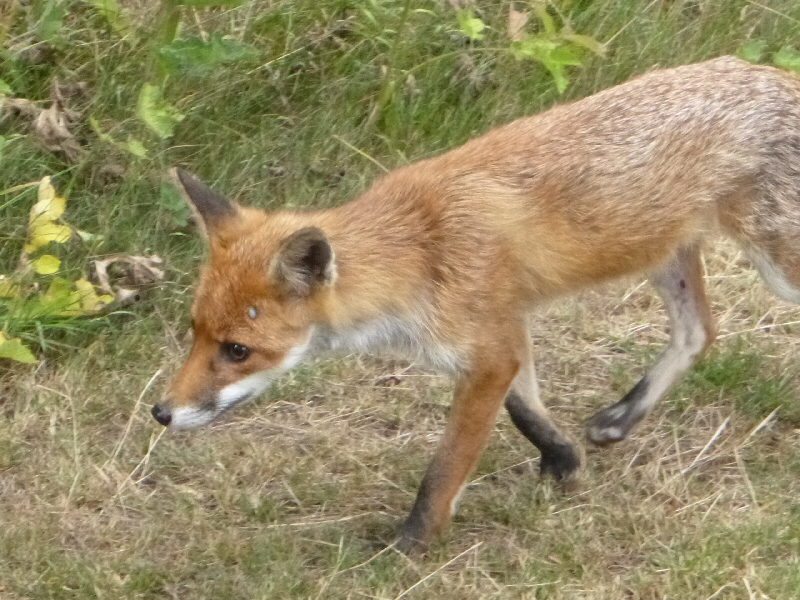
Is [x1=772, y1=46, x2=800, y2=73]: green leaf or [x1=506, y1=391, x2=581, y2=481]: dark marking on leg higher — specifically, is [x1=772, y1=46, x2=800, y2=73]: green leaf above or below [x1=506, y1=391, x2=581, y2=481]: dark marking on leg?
above

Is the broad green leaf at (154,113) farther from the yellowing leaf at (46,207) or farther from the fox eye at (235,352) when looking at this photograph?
the fox eye at (235,352)

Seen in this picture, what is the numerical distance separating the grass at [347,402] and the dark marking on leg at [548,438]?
0.33 ft

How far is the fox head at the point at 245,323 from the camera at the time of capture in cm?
361

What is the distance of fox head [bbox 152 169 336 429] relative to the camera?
3611 millimetres

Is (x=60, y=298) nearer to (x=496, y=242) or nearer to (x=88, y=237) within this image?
(x=88, y=237)

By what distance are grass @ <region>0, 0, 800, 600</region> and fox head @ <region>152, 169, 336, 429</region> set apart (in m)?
0.60

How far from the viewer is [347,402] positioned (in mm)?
4816

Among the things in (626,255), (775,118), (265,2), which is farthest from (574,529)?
(265,2)

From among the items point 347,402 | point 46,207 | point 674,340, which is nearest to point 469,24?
point 674,340

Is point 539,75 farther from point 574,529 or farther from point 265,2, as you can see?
point 574,529

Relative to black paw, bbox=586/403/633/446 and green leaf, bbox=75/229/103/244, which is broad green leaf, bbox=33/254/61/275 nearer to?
green leaf, bbox=75/229/103/244

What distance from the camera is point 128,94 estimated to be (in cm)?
548

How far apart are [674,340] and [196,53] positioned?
2425mm

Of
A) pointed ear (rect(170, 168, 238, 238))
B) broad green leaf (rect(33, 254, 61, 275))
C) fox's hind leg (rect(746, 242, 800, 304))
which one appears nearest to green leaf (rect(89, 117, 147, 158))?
broad green leaf (rect(33, 254, 61, 275))
